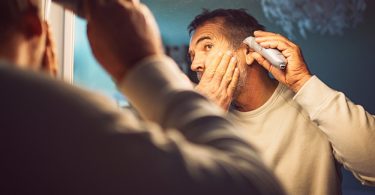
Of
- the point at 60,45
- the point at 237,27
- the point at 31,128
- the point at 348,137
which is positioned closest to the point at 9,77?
the point at 31,128

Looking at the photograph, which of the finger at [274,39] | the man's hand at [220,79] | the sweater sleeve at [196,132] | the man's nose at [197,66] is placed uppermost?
the finger at [274,39]

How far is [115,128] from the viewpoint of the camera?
0.78 feet

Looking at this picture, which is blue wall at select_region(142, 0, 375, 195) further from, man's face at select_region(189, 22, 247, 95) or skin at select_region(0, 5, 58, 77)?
skin at select_region(0, 5, 58, 77)

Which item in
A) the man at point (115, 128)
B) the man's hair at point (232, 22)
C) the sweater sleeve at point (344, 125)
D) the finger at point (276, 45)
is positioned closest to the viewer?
the man at point (115, 128)

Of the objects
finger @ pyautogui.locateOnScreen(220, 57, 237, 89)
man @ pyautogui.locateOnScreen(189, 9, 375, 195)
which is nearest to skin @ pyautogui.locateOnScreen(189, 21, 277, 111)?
man @ pyautogui.locateOnScreen(189, 9, 375, 195)

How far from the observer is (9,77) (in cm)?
23

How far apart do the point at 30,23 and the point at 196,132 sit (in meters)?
0.14

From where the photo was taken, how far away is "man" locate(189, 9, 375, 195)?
101 cm

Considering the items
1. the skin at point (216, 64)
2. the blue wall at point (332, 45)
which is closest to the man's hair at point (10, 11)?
the skin at point (216, 64)

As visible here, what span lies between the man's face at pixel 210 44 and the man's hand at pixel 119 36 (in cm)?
88

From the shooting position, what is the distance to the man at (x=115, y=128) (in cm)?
22

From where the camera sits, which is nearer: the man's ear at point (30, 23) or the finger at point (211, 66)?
the man's ear at point (30, 23)

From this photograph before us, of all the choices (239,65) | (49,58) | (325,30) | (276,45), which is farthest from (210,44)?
(49,58)

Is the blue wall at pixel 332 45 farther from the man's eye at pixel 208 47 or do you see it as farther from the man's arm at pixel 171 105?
the man's arm at pixel 171 105
